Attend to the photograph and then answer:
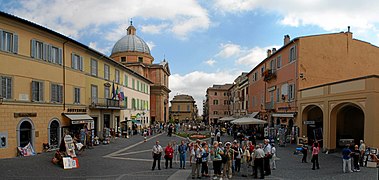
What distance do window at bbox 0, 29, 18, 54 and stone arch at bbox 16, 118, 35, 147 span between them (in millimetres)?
4713

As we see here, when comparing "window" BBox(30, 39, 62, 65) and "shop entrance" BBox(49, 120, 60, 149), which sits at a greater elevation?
"window" BBox(30, 39, 62, 65)

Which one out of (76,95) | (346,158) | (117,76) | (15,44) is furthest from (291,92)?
(15,44)

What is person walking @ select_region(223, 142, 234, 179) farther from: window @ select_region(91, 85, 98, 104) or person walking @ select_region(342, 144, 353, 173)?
window @ select_region(91, 85, 98, 104)

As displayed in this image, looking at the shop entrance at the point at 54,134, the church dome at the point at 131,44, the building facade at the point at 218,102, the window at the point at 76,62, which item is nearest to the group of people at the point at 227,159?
the shop entrance at the point at 54,134

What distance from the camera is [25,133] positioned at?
63.2 ft

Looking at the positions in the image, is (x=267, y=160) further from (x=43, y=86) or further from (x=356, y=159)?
(x=43, y=86)

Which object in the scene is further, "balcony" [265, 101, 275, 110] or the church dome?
the church dome

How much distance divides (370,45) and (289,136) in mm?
11671

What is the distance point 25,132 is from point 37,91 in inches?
119

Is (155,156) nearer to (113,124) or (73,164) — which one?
(73,164)

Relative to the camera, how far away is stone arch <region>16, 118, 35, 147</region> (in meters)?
18.6

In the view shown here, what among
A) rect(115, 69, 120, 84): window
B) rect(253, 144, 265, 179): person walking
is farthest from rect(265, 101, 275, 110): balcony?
rect(253, 144, 265, 179): person walking

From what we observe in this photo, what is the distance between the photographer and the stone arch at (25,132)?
18.6m

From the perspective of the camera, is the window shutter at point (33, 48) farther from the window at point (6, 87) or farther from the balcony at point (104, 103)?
the balcony at point (104, 103)
